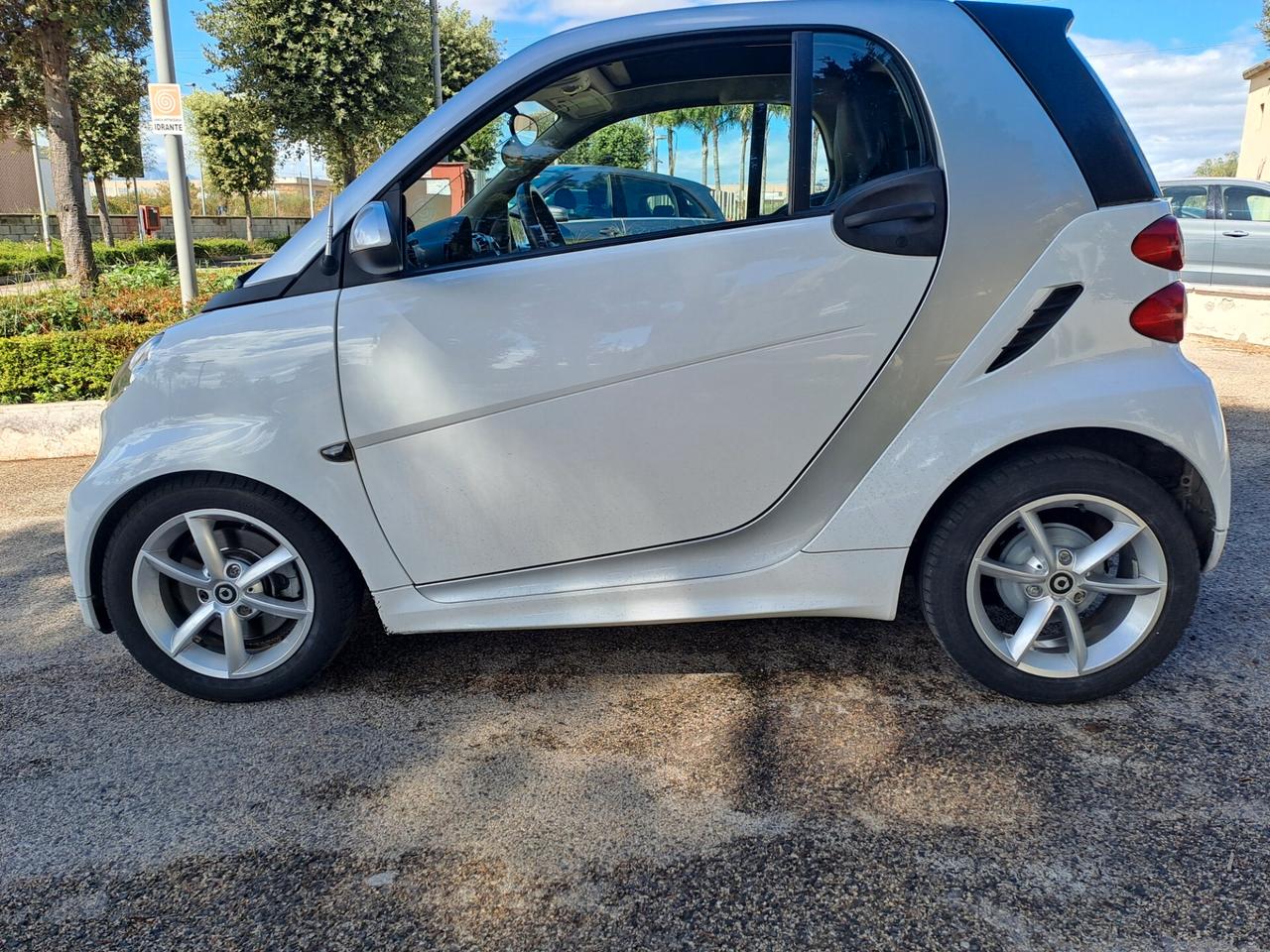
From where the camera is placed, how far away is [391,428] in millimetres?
2531

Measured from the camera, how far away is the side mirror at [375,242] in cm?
238

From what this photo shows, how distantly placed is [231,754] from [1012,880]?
2014 mm

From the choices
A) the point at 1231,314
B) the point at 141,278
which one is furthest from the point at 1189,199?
the point at 141,278

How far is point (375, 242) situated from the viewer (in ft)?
7.80

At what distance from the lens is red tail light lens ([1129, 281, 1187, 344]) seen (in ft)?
7.89

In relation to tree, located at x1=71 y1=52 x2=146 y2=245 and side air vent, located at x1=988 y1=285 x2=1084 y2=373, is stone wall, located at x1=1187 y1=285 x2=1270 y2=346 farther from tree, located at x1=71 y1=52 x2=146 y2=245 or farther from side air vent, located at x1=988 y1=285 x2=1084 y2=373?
tree, located at x1=71 y1=52 x2=146 y2=245

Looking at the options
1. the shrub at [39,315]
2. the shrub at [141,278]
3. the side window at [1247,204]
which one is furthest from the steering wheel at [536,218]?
the side window at [1247,204]

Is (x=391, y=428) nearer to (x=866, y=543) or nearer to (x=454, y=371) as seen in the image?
(x=454, y=371)

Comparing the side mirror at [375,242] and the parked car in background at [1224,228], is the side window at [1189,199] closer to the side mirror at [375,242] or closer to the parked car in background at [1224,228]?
the parked car in background at [1224,228]

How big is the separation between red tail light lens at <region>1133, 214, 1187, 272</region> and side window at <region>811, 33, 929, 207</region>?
2.07 ft

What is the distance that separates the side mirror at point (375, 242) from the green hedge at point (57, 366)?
16.1 feet

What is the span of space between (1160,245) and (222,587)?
9.17 feet

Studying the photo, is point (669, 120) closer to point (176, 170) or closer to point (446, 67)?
point (176, 170)

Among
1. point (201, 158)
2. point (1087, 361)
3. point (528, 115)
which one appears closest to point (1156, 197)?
point (1087, 361)
